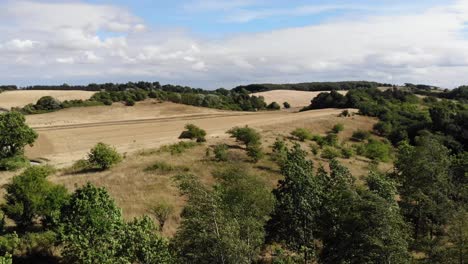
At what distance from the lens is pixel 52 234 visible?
29.2 metres

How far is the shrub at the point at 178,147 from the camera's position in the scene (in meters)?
55.9

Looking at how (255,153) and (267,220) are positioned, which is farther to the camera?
(255,153)

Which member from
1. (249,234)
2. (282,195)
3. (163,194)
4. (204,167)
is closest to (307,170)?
(282,195)

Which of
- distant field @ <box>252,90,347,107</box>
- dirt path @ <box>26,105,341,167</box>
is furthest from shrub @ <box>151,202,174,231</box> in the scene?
distant field @ <box>252,90,347,107</box>

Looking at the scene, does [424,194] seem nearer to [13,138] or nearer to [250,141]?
[250,141]

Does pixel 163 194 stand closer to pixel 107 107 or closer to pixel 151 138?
pixel 151 138

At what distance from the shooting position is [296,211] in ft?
96.7

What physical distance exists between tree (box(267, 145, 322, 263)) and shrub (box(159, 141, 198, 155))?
88.1ft

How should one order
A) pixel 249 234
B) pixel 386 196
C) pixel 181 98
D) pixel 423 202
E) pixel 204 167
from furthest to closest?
1. pixel 181 98
2. pixel 204 167
3. pixel 423 202
4. pixel 386 196
5. pixel 249 234

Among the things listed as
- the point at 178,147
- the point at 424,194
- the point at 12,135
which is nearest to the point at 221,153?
the point at 178,147

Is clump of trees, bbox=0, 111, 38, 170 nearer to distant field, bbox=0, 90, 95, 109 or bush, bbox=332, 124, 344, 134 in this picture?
bush, bbox=332, 124, 344, 134

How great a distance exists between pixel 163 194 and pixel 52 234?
1402 centimetres

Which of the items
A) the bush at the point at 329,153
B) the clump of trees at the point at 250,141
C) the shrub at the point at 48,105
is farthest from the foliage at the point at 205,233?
the shrub at the point at 48,105

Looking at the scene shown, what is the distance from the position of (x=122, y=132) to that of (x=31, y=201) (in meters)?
47.0
